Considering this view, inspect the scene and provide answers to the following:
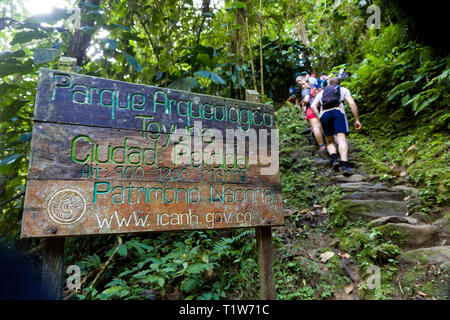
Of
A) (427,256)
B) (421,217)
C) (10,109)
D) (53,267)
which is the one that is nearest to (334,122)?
(421,217)

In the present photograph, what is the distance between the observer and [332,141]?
14.8 ft

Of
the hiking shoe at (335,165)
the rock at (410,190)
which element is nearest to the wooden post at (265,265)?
the rock at (410,190)

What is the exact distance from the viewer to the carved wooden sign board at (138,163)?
1466 mm

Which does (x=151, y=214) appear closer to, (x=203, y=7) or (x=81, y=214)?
(x=81, y=214)

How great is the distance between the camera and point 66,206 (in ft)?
4.75

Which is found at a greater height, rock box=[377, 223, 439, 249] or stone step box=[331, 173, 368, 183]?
stone step box=[331, 173, 368, 183]

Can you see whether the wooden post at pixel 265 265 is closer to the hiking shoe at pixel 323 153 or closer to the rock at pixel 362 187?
the rock at pixel 362 187

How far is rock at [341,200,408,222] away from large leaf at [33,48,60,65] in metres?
3.46

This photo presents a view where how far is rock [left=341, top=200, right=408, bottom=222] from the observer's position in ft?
10.0

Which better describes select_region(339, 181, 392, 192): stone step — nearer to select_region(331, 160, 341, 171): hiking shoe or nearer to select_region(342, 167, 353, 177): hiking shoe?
select_region(342, 167, 353, 177): hiking shoe

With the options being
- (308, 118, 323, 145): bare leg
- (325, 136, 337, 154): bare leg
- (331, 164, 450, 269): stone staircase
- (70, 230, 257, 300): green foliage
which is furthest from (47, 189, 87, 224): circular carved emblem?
(308, 118, 323, 145): bare leg

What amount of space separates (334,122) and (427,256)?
2622mm

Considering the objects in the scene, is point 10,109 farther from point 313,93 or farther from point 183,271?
point 313,93

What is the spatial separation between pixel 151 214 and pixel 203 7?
4040 mm
